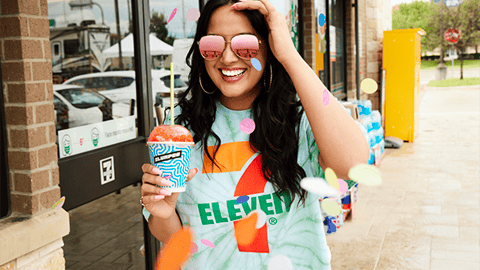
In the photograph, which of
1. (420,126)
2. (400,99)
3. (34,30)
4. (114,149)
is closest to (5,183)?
(34,30)

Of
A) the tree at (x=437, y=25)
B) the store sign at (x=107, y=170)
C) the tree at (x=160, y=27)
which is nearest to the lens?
the store sign at (x=107, y=170)

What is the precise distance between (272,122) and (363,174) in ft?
1.04

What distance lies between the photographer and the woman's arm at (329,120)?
1185 millimetres

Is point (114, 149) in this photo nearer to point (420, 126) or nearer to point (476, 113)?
point (420, 126)

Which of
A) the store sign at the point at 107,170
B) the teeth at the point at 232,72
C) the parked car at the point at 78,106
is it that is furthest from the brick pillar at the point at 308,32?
the teeth at the point at 232,72

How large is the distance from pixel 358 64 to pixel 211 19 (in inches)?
331

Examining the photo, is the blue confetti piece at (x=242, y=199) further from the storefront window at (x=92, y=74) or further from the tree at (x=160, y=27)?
the tree at (x=160, y=27)

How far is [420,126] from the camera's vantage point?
39.1ft

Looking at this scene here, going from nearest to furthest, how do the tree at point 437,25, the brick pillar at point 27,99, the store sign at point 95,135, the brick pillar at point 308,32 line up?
1. the brick pillar at point 27,99
2. the store sign at point 95,135
3. the brick pillar at point 308,32
4. the tree at point 437,25

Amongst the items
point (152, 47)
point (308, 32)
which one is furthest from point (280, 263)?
point (308, 32)

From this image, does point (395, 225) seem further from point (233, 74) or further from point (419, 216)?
point (233, 74)

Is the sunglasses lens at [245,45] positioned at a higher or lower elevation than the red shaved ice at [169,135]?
higher

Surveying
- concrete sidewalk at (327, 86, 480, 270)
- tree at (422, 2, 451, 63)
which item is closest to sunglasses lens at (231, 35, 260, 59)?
concrete sidewalk at (327, 86, 480, 270)

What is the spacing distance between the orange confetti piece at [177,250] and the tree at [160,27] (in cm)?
243
